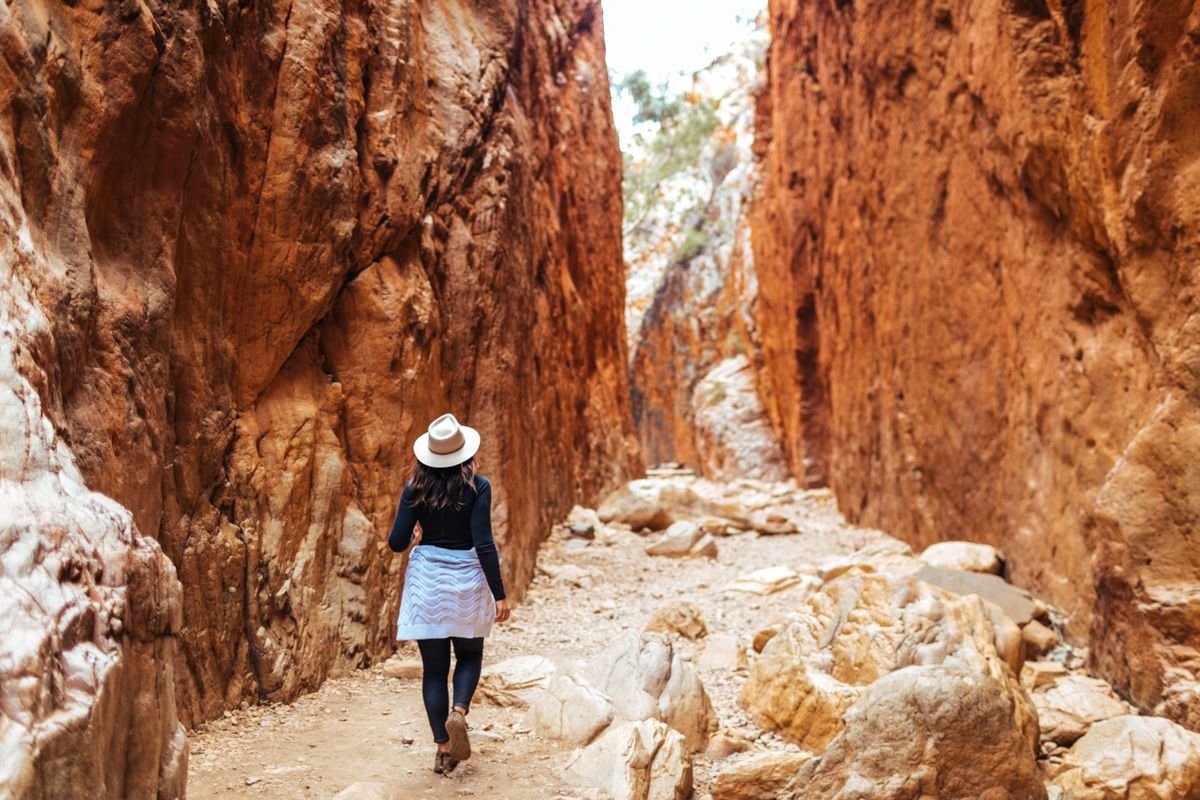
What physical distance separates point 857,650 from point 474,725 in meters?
2.14

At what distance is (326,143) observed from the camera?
569 centimetres

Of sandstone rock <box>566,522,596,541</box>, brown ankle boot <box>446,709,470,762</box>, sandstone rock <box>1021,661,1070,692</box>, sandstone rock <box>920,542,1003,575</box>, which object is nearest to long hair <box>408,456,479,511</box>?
brown ankle boot <box>446,709,470,762</box>

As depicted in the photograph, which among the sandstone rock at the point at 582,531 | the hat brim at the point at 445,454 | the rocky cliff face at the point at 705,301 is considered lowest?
the sandstone rock at the point at 582,531

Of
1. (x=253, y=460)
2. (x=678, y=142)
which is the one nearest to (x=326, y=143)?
(x=253, y=460)

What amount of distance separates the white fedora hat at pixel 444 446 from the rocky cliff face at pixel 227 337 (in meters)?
1.09

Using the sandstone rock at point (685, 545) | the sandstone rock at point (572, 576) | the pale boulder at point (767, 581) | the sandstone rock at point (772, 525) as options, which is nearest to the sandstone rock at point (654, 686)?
the pale boulder at point (767, 581)

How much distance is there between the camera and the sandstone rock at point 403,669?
225 inches

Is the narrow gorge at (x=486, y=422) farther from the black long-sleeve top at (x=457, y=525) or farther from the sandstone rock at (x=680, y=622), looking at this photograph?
the black long-sleeve top at (x=457, y=525)

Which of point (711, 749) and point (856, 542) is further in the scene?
point (856, 542)

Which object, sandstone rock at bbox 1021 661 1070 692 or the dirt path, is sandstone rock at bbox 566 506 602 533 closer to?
the dirt path

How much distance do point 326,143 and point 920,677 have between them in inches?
162

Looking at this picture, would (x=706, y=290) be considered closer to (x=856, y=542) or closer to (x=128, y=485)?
(x=856, y=542)

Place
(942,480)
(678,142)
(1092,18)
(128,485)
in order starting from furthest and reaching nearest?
(678,142)
(942,480)
(1092,18)
(128,485)

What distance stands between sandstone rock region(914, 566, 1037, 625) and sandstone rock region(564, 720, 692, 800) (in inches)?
115
